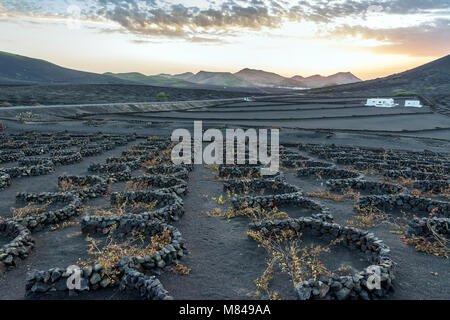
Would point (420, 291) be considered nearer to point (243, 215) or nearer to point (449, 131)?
point (243, 215)

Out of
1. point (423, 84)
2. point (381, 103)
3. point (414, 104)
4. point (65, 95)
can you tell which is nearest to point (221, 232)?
point (381, 103)

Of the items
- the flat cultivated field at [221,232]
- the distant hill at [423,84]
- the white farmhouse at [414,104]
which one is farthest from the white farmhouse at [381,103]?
the flat cultivated field at [221,232]

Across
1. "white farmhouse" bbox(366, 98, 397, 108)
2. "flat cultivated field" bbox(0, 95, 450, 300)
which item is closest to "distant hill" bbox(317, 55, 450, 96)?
"white farmhouse" bbox(366, 98, 397, 108)

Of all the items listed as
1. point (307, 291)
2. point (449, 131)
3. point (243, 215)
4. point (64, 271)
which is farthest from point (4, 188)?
point (449, 131)
